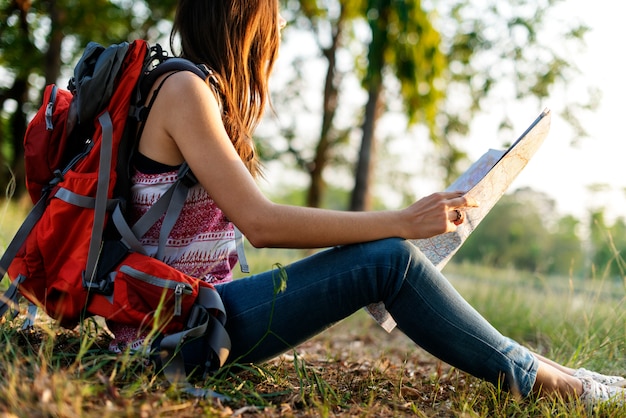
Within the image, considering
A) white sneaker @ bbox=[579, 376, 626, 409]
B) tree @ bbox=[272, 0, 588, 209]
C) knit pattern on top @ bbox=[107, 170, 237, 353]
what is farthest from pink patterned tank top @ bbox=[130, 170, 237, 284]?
tree @ bbox=[272, 0, 588, 209]

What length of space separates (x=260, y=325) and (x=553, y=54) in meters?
9.56

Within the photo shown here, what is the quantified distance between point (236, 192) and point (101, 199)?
39cm

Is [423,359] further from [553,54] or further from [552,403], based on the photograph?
[553,54]

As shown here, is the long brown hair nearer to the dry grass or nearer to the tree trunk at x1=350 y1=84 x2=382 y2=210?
the dry grass

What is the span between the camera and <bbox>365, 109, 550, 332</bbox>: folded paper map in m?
2.13

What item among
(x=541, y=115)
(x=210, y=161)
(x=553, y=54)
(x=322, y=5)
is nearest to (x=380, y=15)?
(x=553, y=54)

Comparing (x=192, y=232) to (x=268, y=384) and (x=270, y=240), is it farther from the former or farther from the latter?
(x=268, y=384)

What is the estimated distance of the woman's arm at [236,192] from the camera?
1.87 meters

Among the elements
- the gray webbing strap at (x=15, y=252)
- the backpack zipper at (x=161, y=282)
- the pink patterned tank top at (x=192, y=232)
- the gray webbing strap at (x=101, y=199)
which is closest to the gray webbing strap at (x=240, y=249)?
the pink patterned tank top at (x=192, y=232)

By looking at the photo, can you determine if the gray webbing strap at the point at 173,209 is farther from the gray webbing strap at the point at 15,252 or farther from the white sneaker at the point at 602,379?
the white sneaker at the point at 602,379

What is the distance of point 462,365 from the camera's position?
208 centimetres

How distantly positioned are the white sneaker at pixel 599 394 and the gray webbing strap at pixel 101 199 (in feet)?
5.39

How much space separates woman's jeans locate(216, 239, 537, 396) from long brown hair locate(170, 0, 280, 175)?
503 mm

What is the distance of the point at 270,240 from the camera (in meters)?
1.92
